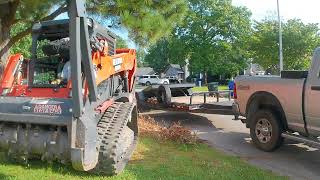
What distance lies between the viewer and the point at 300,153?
377 inches

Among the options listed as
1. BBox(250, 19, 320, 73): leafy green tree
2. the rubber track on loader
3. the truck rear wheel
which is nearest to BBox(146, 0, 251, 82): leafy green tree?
BBox(250, 19, 320, 73): leafy green tree

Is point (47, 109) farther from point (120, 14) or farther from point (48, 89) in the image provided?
point (120, 14)

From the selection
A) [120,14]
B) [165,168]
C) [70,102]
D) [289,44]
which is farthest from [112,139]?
[289,44]

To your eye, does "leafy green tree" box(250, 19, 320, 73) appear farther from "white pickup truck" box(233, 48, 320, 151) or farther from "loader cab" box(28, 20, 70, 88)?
"loader cab" box(28, 20, 70, 88)

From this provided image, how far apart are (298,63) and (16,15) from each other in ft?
104

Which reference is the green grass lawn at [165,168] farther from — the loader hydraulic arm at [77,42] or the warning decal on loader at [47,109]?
the loader hydraulic arm at [77,42]

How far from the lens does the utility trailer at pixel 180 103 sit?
1309cm

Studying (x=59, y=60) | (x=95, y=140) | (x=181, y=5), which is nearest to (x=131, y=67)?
(x=59, y=60)

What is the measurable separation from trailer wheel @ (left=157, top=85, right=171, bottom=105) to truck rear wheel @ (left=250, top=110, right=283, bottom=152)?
450cm

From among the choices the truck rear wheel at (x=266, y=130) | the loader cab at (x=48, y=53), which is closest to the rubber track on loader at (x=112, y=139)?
the loader cab at (x=48, y=53)

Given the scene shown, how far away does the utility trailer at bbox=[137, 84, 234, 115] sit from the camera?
43.0 ft

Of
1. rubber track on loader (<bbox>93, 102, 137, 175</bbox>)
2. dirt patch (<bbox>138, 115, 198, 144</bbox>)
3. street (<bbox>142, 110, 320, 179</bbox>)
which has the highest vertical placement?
rubber track on loader (<bbox>93, 102, 137, 175</bbox>)

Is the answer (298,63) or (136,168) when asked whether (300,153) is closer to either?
(136,168)

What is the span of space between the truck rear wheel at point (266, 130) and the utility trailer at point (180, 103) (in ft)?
7.82
